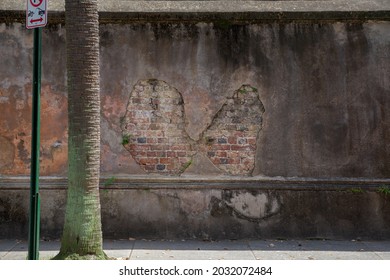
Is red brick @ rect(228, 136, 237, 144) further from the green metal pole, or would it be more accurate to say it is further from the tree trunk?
the green metal pole

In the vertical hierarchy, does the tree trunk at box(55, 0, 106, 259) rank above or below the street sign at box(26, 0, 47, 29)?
below

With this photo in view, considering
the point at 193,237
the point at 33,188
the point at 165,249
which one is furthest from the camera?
the point at 193,237

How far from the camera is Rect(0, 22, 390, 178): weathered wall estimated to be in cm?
716

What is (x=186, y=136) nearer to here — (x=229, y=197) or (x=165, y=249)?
(x=229, y=197)

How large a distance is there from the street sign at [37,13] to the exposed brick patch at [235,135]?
10.7ft

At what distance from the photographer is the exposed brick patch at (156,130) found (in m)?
7.14

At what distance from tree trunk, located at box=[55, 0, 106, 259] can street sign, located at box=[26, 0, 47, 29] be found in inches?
23.0

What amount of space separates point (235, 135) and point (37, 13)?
363cm

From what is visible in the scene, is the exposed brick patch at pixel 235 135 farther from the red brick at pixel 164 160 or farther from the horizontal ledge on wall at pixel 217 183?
the red brick at pixel 164 160

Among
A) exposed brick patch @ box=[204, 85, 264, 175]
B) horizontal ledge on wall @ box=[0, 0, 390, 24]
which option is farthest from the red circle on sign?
exposed brick patch @ box=[204, 85, 264, 175]

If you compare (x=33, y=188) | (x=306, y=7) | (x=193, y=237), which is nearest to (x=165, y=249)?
(x=193, y=237)

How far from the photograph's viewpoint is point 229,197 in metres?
7.12

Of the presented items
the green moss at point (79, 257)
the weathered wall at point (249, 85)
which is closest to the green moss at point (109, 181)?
the weathered wall at point (249, 85)

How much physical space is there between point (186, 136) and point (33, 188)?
297 cm
